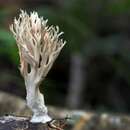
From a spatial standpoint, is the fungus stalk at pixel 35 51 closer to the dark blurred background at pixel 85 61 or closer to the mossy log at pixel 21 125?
the mossy log at pixel 21 125

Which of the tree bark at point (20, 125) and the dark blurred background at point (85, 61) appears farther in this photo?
the dark blurred background at point (85, 61)

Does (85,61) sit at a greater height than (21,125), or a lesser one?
greater

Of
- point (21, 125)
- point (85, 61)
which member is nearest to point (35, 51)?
point (21, 125)

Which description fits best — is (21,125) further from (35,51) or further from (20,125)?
(35,51)

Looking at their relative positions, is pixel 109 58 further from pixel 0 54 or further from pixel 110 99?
pixel 0 54

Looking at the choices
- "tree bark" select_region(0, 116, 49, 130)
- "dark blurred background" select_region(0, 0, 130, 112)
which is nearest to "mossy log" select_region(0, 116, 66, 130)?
"tree bark" select_region(0, 116, 49, 130)

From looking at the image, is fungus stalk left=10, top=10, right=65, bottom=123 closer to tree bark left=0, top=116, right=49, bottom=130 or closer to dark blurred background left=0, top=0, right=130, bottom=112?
tree bark left=0, top=116, right=49, bottom=130

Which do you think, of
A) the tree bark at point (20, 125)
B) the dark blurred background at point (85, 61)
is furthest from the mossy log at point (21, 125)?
the dark blurred background at point (85, 61)
